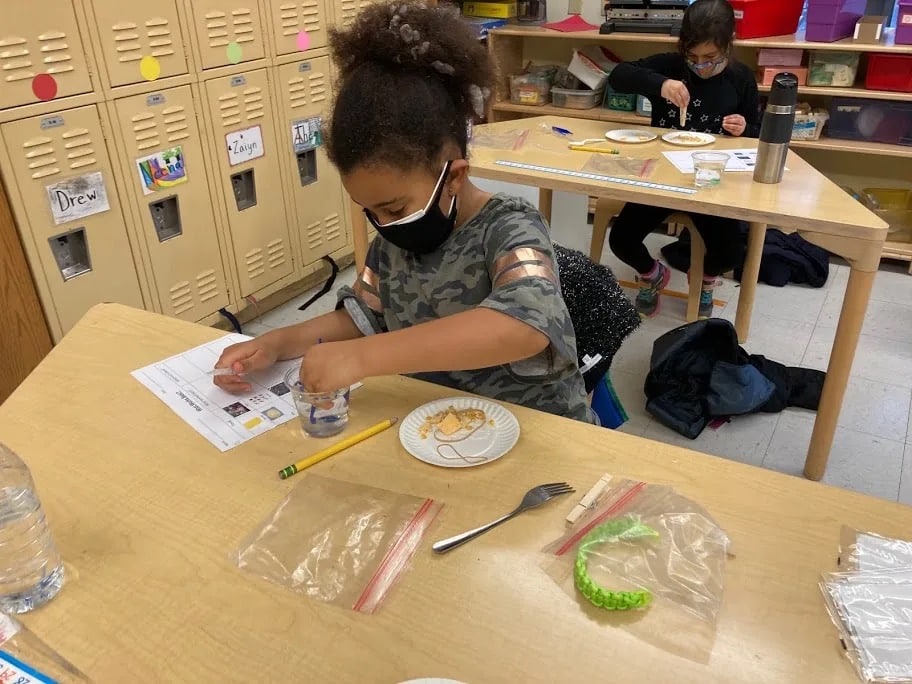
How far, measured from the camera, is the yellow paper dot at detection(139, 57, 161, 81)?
2.26 m

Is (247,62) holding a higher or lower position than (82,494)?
higher

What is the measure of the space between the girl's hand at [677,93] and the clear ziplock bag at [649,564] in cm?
203

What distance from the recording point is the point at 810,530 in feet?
2.50

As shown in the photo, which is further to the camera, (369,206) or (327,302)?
(327,302)

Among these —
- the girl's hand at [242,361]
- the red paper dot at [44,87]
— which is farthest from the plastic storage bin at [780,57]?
the girl's hand at [242,361]

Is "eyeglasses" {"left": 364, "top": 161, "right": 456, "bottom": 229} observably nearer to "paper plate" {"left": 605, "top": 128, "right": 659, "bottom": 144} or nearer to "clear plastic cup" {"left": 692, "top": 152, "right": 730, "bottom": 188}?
"clear plastic cup" {"left": 692, "top": 152, "right": 730, "bottom": 188}

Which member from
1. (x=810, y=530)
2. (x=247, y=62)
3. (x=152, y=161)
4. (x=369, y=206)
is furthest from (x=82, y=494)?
(x=247, y=62)

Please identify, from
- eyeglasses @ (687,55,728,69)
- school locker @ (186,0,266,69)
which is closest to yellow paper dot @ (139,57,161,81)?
school locker @ (186,0,266,69)

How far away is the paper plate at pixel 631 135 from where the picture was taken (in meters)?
2.44

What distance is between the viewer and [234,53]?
2570 millimetres

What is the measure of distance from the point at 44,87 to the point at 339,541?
1.85m

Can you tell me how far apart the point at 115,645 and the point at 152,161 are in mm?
2030

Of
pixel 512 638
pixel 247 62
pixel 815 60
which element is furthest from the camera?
pixel 815 60

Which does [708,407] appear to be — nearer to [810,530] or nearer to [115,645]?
[810,530]
